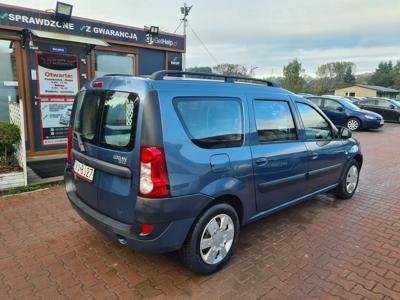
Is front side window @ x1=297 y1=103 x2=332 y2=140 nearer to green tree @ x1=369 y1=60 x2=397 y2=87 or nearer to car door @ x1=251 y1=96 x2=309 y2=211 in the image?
car door @ x1=251 y1=96 x2=309 y2=211

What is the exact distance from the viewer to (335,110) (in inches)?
576

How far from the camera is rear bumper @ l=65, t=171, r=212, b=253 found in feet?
7.94

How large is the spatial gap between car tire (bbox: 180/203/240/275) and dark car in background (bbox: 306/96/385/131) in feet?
42.9

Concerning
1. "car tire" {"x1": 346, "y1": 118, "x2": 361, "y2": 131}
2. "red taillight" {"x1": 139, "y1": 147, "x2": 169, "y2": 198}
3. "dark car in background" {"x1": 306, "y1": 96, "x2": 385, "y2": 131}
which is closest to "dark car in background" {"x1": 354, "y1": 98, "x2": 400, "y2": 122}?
"dark car in background" {"x1": 306, "y1": 96, "x2": 385, "y2": 131}

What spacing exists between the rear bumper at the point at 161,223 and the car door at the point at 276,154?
2.77ft

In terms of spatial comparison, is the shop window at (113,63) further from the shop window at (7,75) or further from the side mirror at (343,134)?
the side mirror at (343,134)

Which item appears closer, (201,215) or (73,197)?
(201,215)

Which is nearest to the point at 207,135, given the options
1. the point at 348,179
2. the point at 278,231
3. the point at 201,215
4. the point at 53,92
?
the point at 201,215

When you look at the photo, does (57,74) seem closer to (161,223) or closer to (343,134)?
(161,223)

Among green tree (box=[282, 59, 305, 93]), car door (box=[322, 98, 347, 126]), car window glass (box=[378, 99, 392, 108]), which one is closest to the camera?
car door (box=[322, 98, 347, 126])

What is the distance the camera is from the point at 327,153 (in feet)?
14.0

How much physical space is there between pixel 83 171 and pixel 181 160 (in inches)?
45.0

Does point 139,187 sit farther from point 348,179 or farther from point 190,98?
point 348,179

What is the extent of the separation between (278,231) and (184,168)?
1.91m
